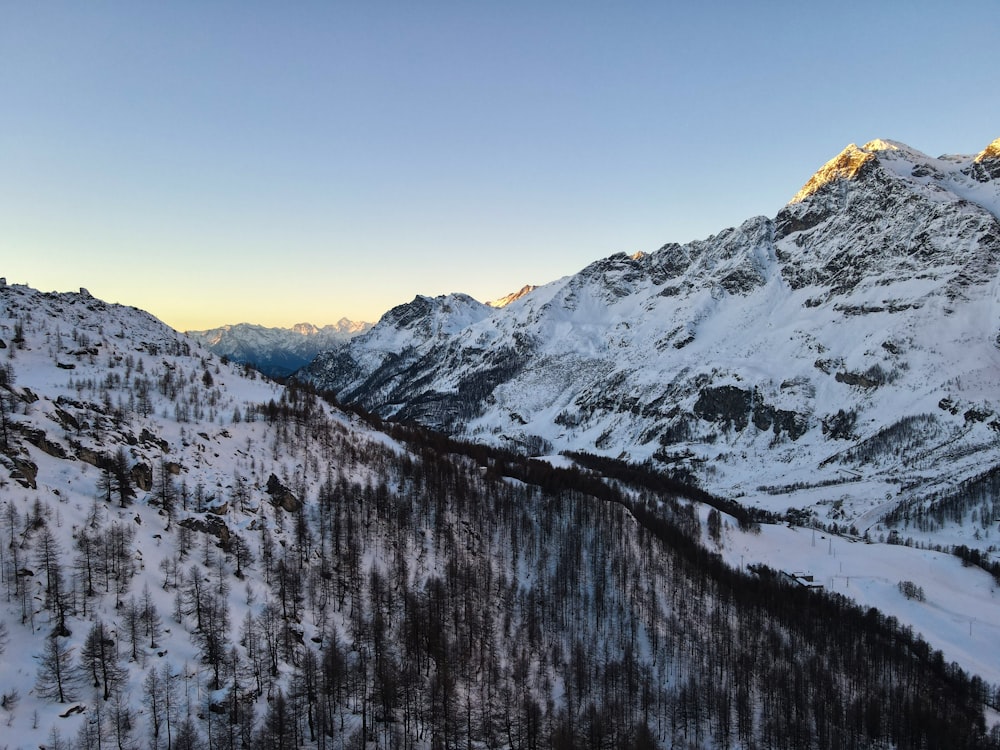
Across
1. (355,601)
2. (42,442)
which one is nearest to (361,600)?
(355,601)

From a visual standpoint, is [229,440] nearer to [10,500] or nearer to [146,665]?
[10,500]

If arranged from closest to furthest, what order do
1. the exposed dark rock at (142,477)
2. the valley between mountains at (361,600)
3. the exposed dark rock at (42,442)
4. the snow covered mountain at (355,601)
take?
the snow covered mountain at (355,601), the valley between mountains at (361,600), the exposed dark rock at (42,442), the exposed dark rock at (142,477)

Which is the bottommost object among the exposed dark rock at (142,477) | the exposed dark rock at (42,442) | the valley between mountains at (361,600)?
the valley between mountains at (361,600)

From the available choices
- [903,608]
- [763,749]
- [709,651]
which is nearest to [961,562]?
[903,608]

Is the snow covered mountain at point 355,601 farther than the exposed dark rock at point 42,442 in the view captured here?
No

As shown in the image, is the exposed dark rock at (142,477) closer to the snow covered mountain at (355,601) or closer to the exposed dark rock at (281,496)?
the snow covered mountain at (355,601)

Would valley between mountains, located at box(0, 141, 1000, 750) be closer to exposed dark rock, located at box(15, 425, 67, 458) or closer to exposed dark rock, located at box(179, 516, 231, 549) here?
exposed dark rock, located at box(15, 425, 67, 458)

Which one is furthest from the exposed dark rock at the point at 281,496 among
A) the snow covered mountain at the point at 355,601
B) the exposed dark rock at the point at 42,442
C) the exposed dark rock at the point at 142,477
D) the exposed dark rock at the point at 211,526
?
the exposed dark rock at the point at 42,442

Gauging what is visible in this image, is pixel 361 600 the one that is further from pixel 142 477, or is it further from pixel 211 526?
pixel 142 477

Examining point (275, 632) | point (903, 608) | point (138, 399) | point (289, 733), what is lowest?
point (903, 608)

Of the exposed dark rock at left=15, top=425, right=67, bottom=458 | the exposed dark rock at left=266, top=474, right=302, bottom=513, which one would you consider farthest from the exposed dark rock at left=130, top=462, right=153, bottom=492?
the exposed dark rock at left=266, top=474, right=302, bottom=513

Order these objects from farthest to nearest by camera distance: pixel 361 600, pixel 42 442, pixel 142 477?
pixel 361 600 < pixel 142 477 < pixel 42 442
